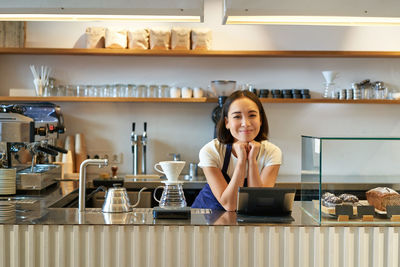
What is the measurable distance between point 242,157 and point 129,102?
2.58 meters

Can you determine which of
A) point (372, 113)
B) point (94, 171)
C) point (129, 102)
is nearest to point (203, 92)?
point (129, 102)

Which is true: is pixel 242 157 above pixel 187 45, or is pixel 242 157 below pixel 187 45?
below

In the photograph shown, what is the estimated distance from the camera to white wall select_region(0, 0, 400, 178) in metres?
5.04

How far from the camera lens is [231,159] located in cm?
290

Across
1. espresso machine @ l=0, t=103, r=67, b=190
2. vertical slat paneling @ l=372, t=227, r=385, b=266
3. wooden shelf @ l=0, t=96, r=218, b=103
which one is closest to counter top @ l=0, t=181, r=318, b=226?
vertical slat paneling @ l=372, t=227, r=385, b=266

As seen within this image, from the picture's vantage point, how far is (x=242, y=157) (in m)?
2.70

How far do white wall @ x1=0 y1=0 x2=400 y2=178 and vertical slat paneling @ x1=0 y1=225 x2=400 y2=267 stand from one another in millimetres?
2764

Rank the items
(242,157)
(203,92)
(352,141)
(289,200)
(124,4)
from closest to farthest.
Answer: (352,141) → (289,200) → (242,157) → (124,4) → (203,92)

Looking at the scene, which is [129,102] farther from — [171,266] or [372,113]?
[171,266]

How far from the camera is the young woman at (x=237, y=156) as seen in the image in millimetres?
2697

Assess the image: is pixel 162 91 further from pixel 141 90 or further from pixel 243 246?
pixel 243 246

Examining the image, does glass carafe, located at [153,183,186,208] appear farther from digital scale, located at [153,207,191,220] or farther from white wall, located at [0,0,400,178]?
white wall, located at [0,0,400,178]

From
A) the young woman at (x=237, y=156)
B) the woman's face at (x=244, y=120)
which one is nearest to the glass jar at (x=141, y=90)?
the young woman at (x=237, y=156)

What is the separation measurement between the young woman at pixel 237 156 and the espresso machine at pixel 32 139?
1201 mm
